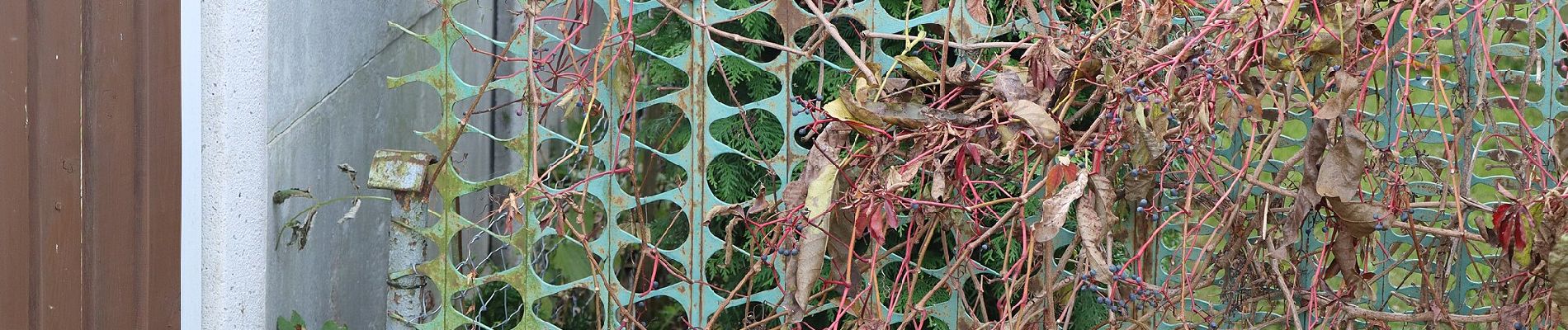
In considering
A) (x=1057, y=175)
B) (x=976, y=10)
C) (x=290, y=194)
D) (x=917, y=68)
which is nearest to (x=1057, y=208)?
(x=1057, y=175)

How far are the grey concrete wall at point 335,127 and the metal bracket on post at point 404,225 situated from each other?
0.42 ft

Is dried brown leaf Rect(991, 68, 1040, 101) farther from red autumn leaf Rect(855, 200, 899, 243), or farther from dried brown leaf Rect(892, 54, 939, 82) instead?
red autumn leaf Rect(855, 200, 899, 243)

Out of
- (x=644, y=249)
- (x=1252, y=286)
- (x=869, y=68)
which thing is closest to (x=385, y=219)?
(x=644, y=249)

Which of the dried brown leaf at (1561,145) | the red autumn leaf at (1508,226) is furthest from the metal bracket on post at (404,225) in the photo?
the dried brown leaf at (1561,145)

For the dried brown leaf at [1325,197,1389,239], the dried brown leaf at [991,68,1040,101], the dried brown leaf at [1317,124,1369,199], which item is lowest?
the dried brown leaf at [1325,197,1389,239]

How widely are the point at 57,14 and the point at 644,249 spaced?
966mm

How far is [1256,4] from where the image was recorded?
1.71m

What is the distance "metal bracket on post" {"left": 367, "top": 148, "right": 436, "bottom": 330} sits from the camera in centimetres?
224

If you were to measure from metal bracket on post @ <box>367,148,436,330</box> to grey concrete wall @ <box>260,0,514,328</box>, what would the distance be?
5.0 inches

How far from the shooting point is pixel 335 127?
7.77 ft

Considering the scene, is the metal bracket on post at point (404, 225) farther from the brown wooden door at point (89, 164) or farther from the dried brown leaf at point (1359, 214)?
the dried brown leaf at point (1359, 214)

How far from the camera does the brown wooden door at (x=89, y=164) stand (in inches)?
71.1

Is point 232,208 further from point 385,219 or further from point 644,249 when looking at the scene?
point 644,249

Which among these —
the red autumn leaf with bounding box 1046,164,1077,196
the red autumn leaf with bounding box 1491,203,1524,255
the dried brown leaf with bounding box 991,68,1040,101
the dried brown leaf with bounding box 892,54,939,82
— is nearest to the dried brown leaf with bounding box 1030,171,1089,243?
the red autumn leaf with bounding box 1046,164,1077,196
